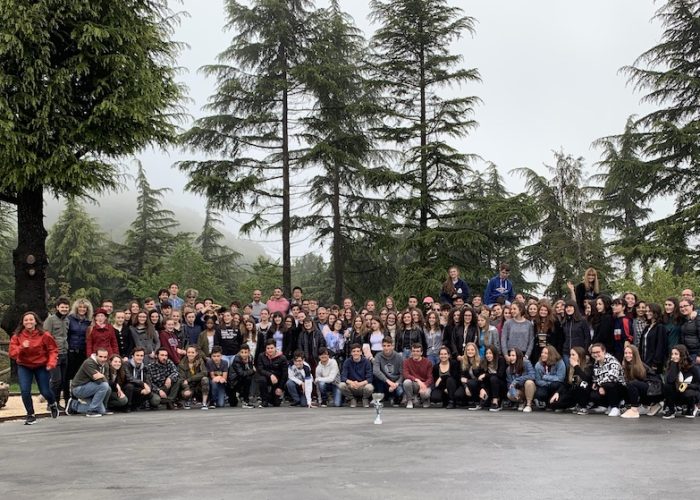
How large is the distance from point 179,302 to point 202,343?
7.00 ft

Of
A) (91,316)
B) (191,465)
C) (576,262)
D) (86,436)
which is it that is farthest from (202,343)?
(576,262)

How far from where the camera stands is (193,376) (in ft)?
45.9

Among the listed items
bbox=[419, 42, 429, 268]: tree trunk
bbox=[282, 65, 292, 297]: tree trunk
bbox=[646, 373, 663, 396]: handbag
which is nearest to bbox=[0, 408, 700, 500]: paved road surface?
bbox=[646, 373, 663, 396]: handbag

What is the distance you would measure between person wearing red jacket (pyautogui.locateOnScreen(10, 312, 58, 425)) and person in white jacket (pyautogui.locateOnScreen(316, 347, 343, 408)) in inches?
204

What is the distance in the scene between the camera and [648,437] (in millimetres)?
9383

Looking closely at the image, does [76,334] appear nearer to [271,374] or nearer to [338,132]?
[271,374]

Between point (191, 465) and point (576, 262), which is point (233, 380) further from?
point (576, 262)

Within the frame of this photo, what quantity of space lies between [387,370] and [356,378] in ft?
2.12

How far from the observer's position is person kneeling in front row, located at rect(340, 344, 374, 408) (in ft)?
46.7

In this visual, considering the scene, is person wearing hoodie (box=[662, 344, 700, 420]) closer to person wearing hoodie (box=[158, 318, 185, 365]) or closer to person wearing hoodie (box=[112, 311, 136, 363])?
person wearing hoodie (box=[158, 318, 185, 365])

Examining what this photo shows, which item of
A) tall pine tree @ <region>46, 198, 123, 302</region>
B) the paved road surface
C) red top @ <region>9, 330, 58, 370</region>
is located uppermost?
tall pine tree @ <region>46, 198, 123, 302</region>

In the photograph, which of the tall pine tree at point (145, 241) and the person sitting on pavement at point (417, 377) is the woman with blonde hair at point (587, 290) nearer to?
the person sitting on pavement at point (417, 377)

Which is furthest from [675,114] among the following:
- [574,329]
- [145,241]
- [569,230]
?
[145,241]

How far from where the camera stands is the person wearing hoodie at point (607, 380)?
39.6 feet
